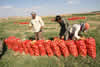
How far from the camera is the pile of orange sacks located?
4598mm

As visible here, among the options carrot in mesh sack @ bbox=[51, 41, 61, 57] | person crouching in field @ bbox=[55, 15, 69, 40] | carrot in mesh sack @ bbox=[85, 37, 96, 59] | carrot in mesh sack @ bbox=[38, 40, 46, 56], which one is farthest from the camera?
person crouching in field @ bbox=[55, 15, 69, 40]

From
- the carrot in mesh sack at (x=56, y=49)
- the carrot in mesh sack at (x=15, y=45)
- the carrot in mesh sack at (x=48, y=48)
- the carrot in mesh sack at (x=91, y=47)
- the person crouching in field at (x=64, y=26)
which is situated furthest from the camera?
the carrot in mesh sack at (x=15, y=45)

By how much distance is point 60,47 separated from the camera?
4871 millimetres

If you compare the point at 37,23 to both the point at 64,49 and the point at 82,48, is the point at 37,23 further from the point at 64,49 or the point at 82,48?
the point at 82,48

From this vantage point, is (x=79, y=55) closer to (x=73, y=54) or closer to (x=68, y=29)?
(x=73, y=54)

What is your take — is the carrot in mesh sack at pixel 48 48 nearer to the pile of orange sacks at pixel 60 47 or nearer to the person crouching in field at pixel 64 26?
the pile of orange sacks at pixel 60 47

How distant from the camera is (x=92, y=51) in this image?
14.8 feet

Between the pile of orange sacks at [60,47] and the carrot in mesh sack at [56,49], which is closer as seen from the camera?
the pile of orange sacks at [60,47]

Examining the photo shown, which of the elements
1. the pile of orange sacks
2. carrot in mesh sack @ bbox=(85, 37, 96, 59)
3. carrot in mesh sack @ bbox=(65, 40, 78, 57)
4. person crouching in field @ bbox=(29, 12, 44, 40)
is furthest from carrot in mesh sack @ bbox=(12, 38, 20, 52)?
carrot in mesh sack @ bbox=(85, 37, 96, 59)

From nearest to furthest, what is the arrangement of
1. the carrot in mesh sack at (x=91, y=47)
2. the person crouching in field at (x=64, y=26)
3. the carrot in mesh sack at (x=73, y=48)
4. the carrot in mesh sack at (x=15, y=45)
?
1. the carrot in mesh sack at (x=91, y=47)
2. the carrot in mesh sack at (x=73, y=48)
3. the person crouching in field at (x=64, y=26)
4. the carrot in mesh sack at (x=15, y=45)

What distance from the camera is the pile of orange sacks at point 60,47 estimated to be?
4598mm

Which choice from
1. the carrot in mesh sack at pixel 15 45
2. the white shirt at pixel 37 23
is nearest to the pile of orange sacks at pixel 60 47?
the carrot in mesh sack at pixel 15 45

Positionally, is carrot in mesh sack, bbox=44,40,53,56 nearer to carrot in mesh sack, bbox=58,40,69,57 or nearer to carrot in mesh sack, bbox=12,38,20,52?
carrot in mesh sack, bbox=58,40,69,57

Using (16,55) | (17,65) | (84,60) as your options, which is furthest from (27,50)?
(84,60)
